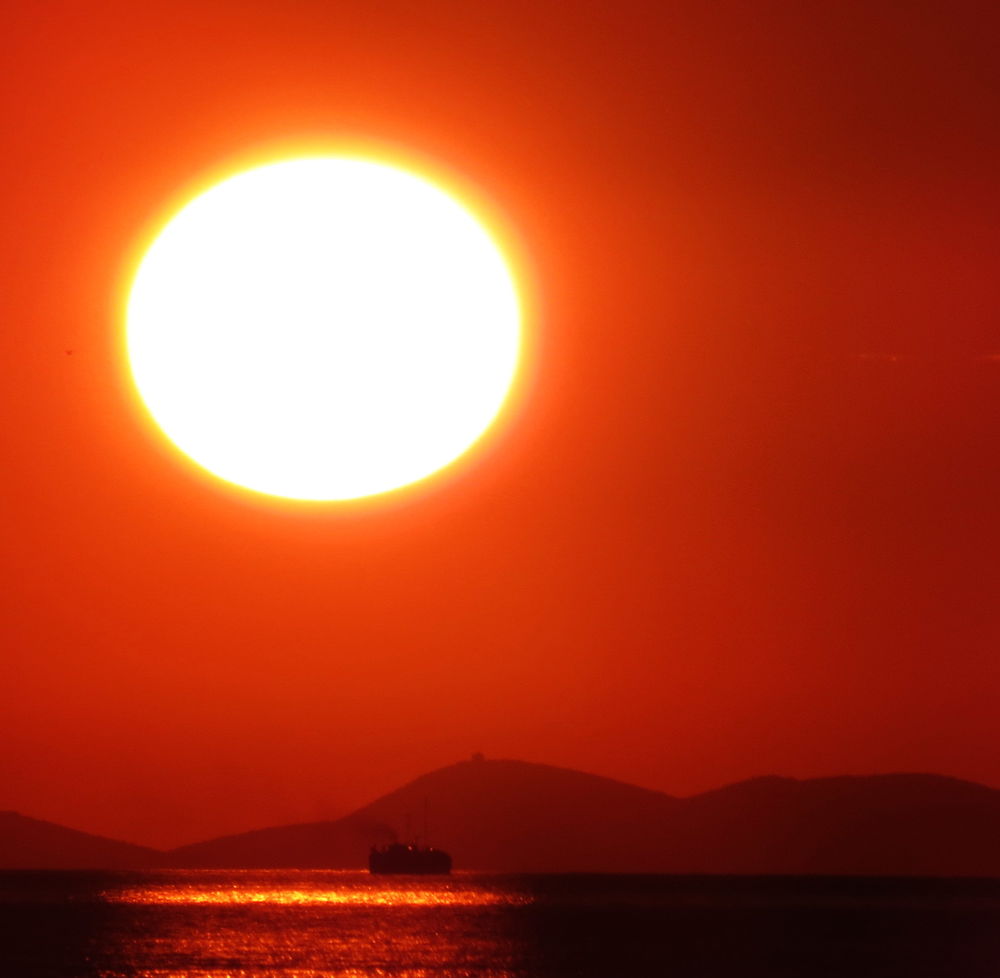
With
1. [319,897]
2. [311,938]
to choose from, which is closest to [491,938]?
[311,938]

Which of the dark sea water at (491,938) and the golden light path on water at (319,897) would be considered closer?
the dark sea water at (491,938)

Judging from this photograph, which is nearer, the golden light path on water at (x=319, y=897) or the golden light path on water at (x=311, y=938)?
the golden light path on water at (x=311, y=938)

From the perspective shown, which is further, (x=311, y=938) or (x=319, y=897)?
(x=319, y=897)

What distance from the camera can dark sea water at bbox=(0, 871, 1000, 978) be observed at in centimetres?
7456

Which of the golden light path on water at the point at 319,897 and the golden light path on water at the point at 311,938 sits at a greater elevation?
the golden light path on water at the point at 319,897

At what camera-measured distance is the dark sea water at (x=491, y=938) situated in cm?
7456

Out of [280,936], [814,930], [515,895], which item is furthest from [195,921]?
[515,895]

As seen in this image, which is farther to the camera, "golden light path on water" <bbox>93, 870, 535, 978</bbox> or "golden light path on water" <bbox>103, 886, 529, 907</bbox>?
"golden light path on water" <bbox>103, 886, 529, 907</bbox>

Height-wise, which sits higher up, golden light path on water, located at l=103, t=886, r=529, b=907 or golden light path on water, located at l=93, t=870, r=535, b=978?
golden light path on water, located at l=103, t=886, r=529, b=907

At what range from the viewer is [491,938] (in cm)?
9819

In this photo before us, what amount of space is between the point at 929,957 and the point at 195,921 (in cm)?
5905

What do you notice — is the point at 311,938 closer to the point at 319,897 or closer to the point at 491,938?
the point at 491,938

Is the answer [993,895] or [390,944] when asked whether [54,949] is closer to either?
[390,944]

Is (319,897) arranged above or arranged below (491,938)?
above
